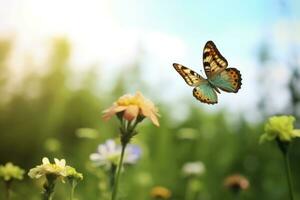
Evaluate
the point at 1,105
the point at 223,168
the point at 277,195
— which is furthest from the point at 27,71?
the point at 277,195

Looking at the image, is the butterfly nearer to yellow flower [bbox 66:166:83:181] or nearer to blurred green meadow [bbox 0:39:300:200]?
yellow flower [bbox 66:166:83:181]

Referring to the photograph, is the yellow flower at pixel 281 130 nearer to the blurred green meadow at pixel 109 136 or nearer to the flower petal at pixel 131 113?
the flower petal at pixel 131 113

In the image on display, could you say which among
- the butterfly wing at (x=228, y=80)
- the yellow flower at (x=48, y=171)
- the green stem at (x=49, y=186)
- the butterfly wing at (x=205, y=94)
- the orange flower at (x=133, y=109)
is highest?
the butterfly wing at (x=228, y=80)

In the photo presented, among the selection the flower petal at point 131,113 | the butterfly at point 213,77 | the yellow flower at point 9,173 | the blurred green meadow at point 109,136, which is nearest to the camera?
the flower petal at point 131,113

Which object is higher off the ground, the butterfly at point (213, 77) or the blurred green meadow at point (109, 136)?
the blurred green meadow at point (109, 136)

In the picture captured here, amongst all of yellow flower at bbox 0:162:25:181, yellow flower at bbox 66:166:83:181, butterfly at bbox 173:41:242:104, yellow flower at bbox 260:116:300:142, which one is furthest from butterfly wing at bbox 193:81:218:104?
yellow flower at bbox 0:162:25:181

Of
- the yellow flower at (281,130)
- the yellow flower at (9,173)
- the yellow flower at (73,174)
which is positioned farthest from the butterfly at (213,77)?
the yellow flower at (9,173)

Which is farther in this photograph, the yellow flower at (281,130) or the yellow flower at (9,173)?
the yellow flower at (9,173)

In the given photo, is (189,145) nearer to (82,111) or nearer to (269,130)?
(82,111)
